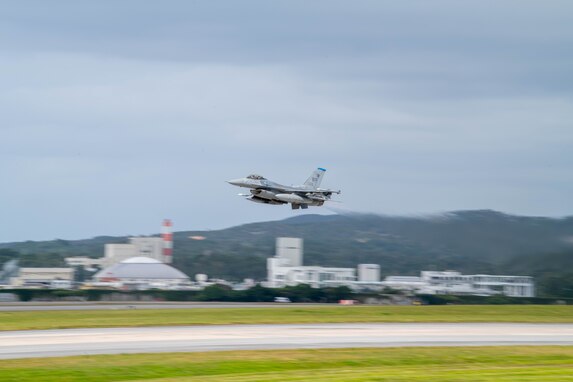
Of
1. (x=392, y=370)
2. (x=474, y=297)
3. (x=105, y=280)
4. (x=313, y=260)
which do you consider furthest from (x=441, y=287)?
(x=392, y=370)

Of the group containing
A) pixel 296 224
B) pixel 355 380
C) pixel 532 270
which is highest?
pixel 296 224

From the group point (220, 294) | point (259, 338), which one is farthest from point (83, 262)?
point (259, 338)

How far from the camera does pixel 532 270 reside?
88812 millimetres

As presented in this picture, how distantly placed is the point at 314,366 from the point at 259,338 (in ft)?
34.4

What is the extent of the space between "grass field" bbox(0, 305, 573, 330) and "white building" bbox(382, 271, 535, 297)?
18.0 meters

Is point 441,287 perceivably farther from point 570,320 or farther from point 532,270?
point 570,320

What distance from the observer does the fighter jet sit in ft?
194

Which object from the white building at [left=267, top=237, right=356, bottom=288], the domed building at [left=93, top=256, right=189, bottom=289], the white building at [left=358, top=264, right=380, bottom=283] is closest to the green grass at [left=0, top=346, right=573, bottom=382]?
the white building at [left=267, top=237, right=356, bottom=288]

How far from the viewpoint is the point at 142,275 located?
478 feet

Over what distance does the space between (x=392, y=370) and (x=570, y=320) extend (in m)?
36.8

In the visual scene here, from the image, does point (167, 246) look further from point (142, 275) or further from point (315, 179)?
point (315, 179)

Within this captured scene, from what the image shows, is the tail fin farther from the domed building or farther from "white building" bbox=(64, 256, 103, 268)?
"white building" bbox=(64, 256, 103, 268)

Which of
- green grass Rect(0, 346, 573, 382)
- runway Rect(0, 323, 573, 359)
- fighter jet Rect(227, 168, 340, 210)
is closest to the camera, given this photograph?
green grass Rect(0, 346, 573, 382)

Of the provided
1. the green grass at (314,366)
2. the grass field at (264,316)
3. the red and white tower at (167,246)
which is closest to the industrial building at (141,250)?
the red and white tower at (167,246)
